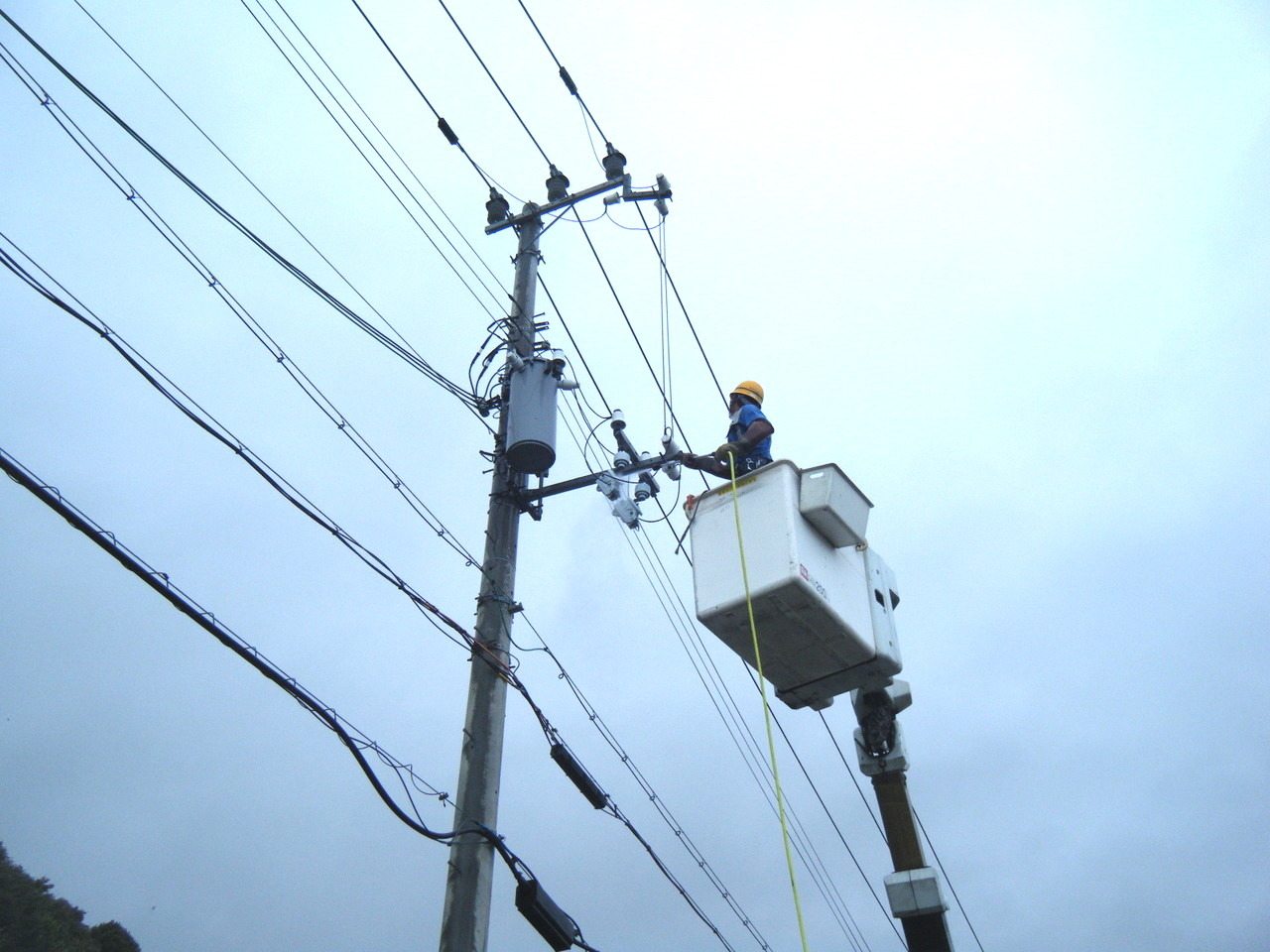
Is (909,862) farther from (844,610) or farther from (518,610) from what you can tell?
(518,610)

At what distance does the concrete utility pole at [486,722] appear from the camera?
17.8 feet

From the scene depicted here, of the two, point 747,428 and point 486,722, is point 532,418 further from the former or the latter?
point 486,722

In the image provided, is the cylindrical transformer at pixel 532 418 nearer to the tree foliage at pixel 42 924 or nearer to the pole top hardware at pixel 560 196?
the pole top hardware at pixel 560 196

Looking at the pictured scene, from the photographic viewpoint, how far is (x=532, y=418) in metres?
7.32

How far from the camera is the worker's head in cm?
683

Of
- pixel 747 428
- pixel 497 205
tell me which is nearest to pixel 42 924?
pixel 497 205

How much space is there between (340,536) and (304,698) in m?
1.11

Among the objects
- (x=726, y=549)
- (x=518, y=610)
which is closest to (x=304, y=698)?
(x=518, y=610)

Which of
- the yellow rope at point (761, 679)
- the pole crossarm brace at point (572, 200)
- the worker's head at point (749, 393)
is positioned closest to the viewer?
the yellow rope at point (761, 679)

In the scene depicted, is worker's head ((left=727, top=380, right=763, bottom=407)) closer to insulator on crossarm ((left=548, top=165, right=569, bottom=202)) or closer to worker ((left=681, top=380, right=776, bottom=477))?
worker ((left=681, top=380, right=776, bottom=477))

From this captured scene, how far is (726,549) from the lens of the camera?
565 cm

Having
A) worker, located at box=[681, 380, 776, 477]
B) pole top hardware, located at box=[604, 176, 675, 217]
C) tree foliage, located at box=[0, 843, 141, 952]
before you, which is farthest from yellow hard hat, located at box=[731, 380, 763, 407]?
tree foliage, located at box=[0, 843, 141, 952]

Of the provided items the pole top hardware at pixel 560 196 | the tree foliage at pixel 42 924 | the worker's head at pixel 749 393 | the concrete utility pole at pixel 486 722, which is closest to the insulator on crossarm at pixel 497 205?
the pole top hardware at pixel 560 196

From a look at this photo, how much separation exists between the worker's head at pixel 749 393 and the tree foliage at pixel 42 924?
90.2 feet
